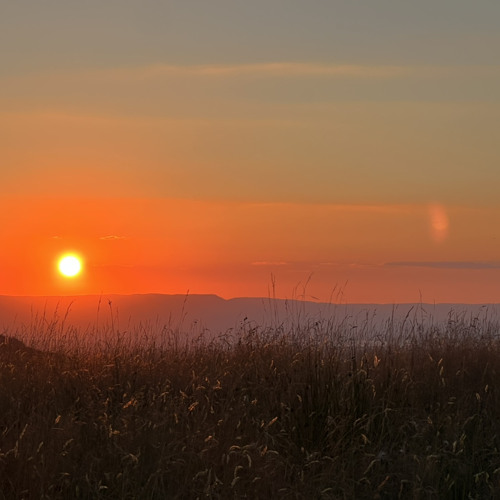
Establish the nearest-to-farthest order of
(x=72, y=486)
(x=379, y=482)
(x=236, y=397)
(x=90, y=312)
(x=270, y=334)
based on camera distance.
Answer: (x=72, y=486) < (x=379, y=482) < (x=236, y=397) < (x=270, y=334) < (x=90, y=312)

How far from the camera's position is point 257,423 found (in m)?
6.63

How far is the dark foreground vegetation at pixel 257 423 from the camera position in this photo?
5629 mm

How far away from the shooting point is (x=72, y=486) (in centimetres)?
551

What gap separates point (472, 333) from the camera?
1119 cm

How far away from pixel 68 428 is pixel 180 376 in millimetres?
2230

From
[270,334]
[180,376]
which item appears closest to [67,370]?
[180,376]

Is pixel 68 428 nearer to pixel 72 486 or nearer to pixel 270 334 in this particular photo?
pixel 72 486

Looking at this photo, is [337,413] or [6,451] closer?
[6,451]

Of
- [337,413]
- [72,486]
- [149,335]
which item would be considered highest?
[149,335]

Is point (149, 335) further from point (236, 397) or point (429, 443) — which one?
point (429, 443)

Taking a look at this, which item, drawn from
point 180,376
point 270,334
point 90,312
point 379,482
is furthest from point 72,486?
point 90,312

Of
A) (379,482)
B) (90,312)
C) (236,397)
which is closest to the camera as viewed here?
(379,482)

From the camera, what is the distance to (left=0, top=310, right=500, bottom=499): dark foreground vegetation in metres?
5.63

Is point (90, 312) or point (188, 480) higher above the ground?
point (90, 312)
